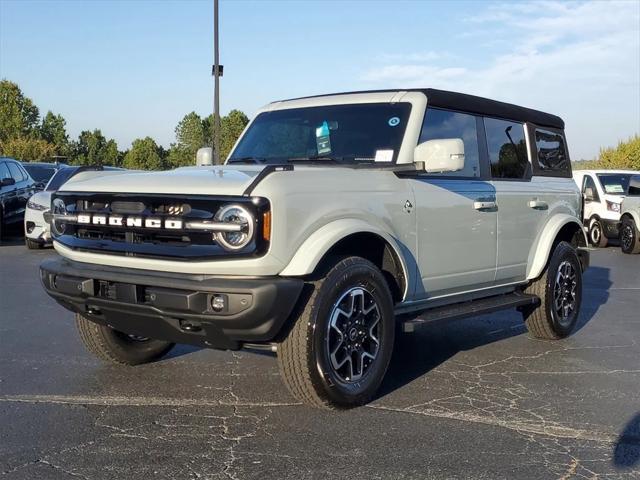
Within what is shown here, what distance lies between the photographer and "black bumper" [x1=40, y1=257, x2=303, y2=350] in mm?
3777

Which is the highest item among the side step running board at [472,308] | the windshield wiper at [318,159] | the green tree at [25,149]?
the green tree at [25,149]

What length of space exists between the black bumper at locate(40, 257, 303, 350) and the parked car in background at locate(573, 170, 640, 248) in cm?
1373

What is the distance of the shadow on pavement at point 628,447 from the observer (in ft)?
11.8

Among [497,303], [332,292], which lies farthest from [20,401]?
[497,303]

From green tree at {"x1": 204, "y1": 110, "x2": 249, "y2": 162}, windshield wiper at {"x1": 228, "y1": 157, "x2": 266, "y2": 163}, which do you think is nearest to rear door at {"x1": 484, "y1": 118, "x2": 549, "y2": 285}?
windshield wiper at {"x1": 228, "y1": 157, "x2": 266, "y2": 163}

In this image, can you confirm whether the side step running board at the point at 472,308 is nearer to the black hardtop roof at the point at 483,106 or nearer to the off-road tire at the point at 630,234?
the black hardtop roof at the point at 483,106

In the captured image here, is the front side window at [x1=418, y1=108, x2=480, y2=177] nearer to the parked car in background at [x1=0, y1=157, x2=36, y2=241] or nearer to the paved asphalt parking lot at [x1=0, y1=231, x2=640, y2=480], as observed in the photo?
the paved asphalt parking lot at [x1=0, y1=231, x2=640, y2=480]

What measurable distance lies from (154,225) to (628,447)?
9.02ft

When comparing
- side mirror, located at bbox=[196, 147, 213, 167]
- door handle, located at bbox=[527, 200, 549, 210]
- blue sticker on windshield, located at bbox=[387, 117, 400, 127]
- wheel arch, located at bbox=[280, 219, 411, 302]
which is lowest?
wheel arch, located at bbox=[280, 219, 411, 302]

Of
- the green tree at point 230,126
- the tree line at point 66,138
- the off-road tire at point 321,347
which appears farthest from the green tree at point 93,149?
the off-road tire at point 321,347

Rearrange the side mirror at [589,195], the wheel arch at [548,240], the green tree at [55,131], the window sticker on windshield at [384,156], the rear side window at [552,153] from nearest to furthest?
1. the window sticker on windshield at [384,156]
2. the wheel arch at [548,240]
3. the rear side window at [552,153]
4. the side mirror at [589,195]
5. the green tree at [55,131]

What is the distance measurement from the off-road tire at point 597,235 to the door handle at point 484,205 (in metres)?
11.9

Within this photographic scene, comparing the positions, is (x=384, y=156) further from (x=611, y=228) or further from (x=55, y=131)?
(x=55, y=131)

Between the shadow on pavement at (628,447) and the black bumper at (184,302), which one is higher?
the black bumper at (184,302)
